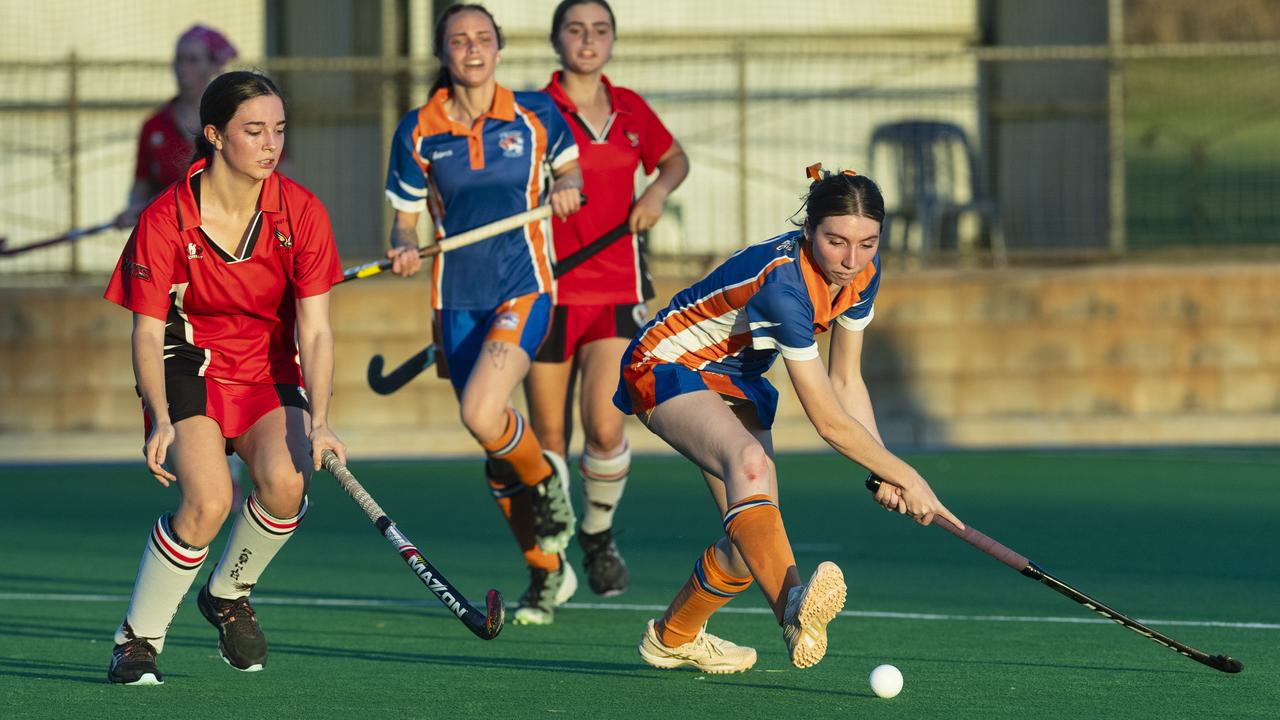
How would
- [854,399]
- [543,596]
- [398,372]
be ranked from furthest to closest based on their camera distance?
[398,372] → [543,596] → [854,399]

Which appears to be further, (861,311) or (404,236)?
(404,236)

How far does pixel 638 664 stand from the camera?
216 inches

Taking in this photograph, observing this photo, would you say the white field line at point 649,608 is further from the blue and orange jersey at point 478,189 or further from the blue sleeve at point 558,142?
the blue sleeve at point 558,142

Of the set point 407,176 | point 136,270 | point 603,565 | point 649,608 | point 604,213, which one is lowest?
point 649,608

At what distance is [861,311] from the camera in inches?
206

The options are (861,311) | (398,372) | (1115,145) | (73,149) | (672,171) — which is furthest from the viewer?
(1115,145)

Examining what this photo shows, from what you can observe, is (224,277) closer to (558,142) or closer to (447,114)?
(447,114)

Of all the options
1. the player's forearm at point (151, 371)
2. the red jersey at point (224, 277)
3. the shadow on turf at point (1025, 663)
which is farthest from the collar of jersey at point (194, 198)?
the shadow on turf at point (1025, 663)

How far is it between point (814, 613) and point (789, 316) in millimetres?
774

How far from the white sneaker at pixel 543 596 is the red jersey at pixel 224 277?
131 cm

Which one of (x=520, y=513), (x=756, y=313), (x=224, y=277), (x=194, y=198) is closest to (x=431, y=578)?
(x=224, y=277)

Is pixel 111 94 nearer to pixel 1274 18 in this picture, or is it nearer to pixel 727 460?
pixel 727 460

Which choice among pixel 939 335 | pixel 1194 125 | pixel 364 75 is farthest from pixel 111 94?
pixel 1194 125

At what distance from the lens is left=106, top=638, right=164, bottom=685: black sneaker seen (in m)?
5.15
